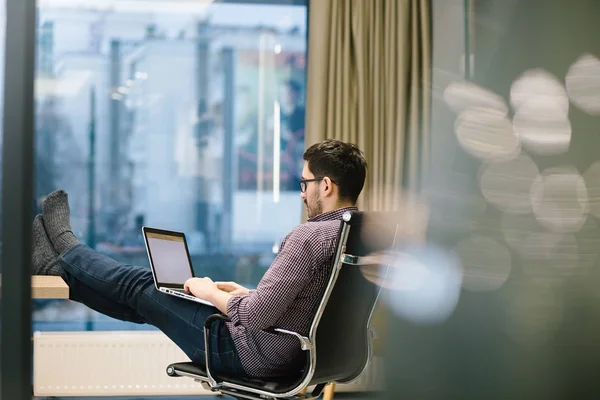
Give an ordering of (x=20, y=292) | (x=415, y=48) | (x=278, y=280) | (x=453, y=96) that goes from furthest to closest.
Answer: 1. (x=415, y=48)
2. (x=453, y=96)
3. (x=278, y=280)
4. (x=20, y=292)

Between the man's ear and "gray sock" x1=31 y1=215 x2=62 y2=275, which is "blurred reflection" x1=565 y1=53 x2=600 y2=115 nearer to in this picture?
the man's ear

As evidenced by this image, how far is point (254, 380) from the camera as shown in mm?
2145

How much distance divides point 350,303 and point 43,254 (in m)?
1.06

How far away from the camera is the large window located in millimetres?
4125

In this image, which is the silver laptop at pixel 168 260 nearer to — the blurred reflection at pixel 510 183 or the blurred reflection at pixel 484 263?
the blurred reflection at pixel 484 263

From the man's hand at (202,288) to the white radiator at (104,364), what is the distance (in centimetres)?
168

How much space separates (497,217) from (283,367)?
0.72 metres

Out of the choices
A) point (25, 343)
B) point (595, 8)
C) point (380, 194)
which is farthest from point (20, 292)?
point (380, 194)

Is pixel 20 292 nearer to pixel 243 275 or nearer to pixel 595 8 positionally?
pixel 595 8

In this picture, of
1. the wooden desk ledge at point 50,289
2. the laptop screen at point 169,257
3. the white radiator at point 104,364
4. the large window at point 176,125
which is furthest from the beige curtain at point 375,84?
the wooden desk ledge at point 50,289

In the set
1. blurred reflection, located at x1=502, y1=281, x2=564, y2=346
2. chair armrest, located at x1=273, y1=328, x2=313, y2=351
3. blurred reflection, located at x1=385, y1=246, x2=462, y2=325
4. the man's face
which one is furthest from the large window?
blurred reflection, located at x1=502, y1=281, x2=564, y2=346

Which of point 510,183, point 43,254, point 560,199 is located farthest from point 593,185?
point 43,254

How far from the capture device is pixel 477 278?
195cm

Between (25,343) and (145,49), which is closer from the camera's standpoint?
(25,343)
